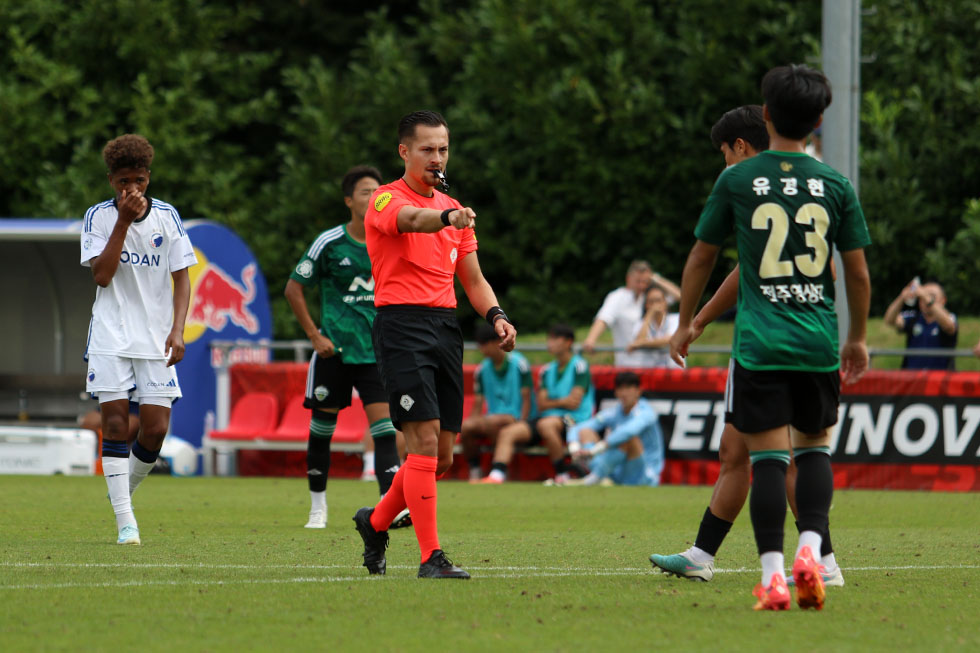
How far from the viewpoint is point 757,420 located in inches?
217

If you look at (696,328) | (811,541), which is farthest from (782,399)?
(696,328)

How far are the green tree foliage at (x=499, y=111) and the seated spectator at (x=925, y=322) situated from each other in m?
5.19

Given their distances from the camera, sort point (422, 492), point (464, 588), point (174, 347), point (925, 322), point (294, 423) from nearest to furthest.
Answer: point (464, 588) < point (422, 492) < point (174, 347) < point (925, 322) < point (294, 423)

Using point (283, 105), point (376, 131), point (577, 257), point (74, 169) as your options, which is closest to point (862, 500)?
point (577, 257)

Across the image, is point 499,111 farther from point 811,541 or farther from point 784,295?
point 811,541

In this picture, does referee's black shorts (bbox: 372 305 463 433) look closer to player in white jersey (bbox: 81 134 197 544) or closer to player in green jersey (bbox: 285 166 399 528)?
player in white jersey (bbox: 81 134 197 544)

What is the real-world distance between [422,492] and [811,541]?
169cm

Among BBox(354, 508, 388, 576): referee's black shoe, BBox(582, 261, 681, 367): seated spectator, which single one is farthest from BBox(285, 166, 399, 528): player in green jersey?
BBox(582, 261, 681, 367): seated spectator

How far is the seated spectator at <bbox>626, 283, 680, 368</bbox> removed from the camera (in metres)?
15.9

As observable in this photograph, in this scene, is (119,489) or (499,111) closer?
(119,489)

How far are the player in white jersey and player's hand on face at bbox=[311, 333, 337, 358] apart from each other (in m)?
1.29

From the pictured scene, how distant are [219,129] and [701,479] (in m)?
15.8

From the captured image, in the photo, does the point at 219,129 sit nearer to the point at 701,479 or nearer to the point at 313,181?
the point at 313,181

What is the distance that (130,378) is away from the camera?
8070 mm
